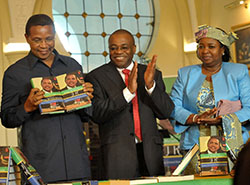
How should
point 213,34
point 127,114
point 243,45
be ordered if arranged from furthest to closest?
point 243,45 < point 213,34 < point 127,114

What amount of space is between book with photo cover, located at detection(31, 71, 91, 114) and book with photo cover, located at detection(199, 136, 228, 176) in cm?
72

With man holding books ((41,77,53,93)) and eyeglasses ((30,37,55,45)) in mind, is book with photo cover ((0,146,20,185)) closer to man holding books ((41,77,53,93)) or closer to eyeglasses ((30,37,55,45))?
man holding books ((41,77,53,93))

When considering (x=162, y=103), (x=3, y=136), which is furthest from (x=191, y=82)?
(x=3, y=136)

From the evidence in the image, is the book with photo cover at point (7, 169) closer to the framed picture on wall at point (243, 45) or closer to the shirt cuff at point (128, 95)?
the shirt cuff at point (128, 95)

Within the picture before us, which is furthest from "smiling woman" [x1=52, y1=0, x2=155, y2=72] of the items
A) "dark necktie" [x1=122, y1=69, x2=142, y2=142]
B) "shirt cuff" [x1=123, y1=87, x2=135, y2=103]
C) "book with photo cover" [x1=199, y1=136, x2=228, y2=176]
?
"book with photo cover" [x1=199, y1=136, x2=228, y2=176]

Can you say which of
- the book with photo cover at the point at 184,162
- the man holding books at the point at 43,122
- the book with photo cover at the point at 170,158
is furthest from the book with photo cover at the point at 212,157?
the man holding books at the point at 43,122

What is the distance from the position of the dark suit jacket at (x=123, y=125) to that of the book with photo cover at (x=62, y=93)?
0.29 meters

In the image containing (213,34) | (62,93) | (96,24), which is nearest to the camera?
(62,93)

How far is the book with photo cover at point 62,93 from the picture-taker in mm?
2656

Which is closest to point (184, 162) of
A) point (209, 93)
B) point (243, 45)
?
point (209, 93)

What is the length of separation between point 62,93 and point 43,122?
22cm

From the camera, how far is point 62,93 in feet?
8.94

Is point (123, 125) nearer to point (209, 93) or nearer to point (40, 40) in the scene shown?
point (209, 93)

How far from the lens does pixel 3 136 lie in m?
7.80
